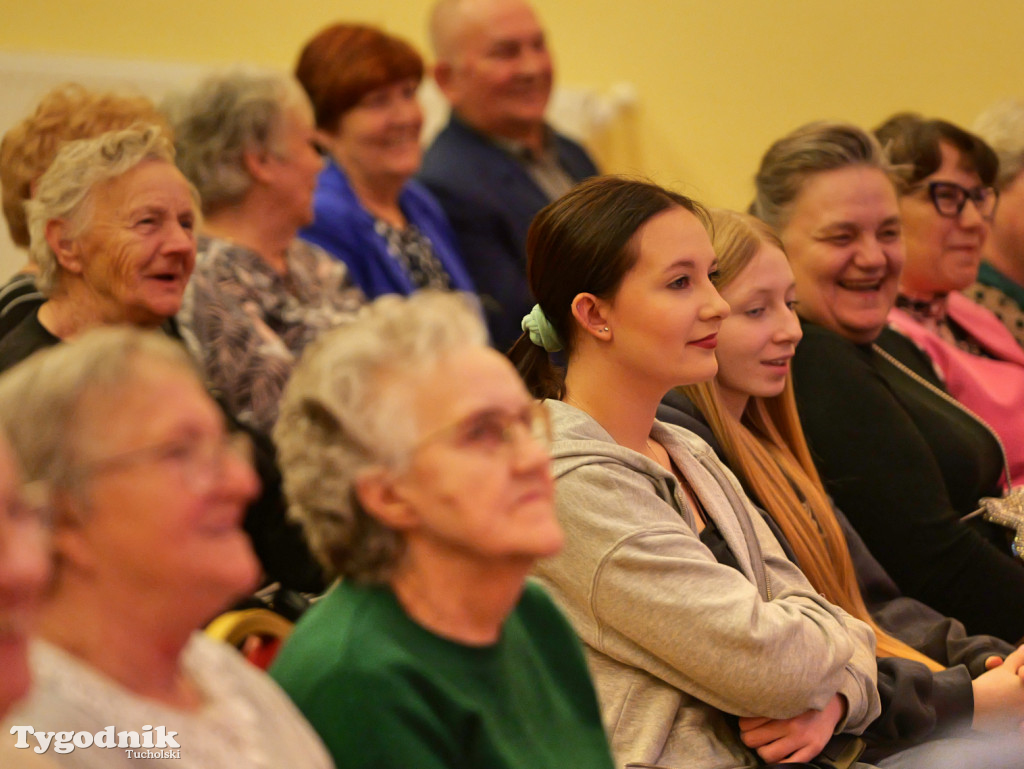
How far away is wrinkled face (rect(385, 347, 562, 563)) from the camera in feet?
4.25

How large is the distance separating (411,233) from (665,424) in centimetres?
194

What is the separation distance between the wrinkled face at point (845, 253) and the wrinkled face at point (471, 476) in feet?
5.17

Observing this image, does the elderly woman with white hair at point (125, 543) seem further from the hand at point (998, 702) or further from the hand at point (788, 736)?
the hand at point (998, 702)

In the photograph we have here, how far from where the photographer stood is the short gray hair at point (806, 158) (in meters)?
2.79

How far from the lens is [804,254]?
A: 2775mm

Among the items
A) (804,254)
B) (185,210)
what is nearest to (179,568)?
(185,210)

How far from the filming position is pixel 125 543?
1.07 meters

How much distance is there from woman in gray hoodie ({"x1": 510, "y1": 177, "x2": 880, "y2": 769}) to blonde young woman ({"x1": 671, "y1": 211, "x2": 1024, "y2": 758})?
18cm

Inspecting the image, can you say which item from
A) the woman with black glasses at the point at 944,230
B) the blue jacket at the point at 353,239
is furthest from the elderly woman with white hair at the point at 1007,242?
the blue jacket at the point at 353,239

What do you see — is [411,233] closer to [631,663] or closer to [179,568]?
[631,663]

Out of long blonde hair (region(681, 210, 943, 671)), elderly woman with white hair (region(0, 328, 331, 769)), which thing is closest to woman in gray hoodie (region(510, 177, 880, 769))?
long blonde hair (region(681, 210, 943, 671))

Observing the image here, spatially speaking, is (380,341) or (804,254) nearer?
(380,341)

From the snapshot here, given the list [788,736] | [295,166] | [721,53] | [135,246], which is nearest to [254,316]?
[295,166]

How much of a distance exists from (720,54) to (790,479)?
331cm
